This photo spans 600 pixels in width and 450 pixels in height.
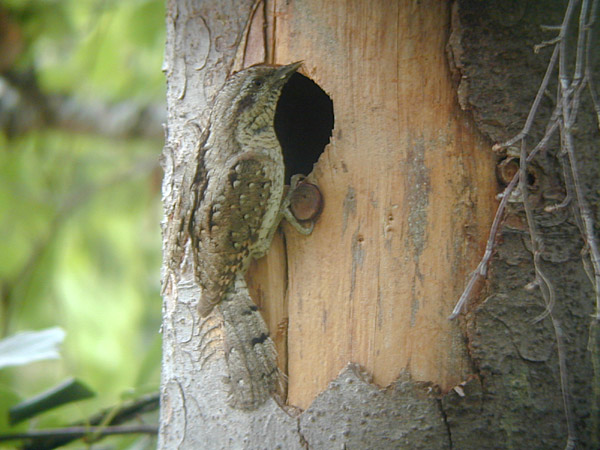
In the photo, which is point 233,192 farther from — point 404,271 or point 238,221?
point 404,271

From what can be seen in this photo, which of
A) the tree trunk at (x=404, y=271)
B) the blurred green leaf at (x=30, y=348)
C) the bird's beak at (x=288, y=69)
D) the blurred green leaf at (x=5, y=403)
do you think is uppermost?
the bird's beak at (x=288, y=69)

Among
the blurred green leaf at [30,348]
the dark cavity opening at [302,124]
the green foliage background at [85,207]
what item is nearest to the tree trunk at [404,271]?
the blurred green leaf at [30,348]

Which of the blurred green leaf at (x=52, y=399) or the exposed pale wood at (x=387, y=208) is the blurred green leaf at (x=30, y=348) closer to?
the blurred green leaf at (x=52, y=399)

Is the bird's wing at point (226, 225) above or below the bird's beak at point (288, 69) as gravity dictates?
below

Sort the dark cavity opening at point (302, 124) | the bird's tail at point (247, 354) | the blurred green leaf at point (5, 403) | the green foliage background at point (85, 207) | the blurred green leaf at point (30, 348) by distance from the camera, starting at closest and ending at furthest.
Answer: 1. the bird's tail at point (247, 354)
2. the blurred green leaf at point (30, 348)
3. the blurred green leaf at point (5, 403)
4. the dark cavity opening at point (302, 124)
5. the green foliage background at point (85, 207)

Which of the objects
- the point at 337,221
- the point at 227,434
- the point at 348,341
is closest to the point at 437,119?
→ the point at 337,221

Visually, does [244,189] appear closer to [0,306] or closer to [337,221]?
[337,221]

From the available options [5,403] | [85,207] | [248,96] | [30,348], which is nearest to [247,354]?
[248,96]

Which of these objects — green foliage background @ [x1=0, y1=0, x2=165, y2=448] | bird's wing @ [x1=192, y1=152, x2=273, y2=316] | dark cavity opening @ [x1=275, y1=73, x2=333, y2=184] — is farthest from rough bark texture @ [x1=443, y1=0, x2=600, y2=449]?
green foliage background @ [x1=0, y1=0, x2=165, y2=448]
